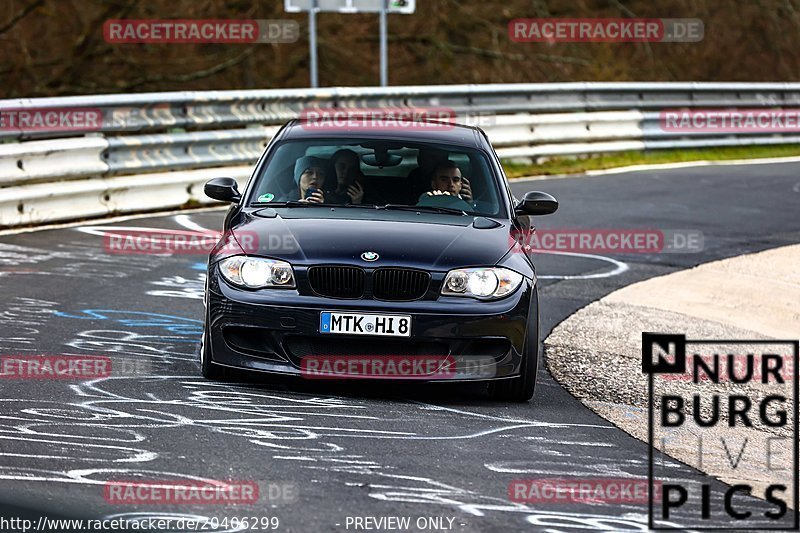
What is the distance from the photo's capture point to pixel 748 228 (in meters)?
16.5

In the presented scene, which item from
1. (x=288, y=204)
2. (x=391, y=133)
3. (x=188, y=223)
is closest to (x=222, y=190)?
(x=288, y=204)

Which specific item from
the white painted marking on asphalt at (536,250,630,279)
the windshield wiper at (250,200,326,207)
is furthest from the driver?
the white painted marking on asphalt at (536,250,630,279)

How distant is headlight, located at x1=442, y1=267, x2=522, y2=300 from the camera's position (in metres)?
7.56

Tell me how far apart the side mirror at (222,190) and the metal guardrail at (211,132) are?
17.6 feet

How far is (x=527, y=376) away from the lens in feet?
25.2

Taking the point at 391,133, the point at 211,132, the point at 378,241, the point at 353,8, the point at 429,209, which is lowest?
the point at 378,241

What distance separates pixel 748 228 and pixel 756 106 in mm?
9877

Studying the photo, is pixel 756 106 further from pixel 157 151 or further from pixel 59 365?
pixel 59 365

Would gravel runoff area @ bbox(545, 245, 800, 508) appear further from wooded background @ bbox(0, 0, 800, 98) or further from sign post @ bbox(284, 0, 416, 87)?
wooded background @ bbox(0, 0, 800, 98)

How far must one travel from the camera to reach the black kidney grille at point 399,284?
7.51 metres

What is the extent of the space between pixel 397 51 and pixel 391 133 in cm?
1822

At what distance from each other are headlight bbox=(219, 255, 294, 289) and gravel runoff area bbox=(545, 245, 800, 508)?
5.61 feet

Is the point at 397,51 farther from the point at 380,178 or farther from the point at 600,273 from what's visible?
the point at 380,178

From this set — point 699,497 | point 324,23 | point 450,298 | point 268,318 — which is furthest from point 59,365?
point 324,23
